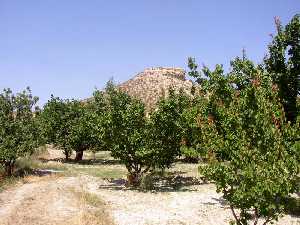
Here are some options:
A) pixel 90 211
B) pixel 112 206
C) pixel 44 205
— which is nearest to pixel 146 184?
pixel 112 206

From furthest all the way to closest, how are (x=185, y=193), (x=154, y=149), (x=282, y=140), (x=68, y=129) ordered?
(x=68, y=129), (x=154, y=149), (x=185, y=193), (x=282, y=140)

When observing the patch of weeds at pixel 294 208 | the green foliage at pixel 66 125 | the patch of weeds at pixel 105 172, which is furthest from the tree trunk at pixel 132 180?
the green foliage at pixel 66 125

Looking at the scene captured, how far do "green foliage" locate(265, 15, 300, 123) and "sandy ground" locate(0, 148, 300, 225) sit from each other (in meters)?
9.01

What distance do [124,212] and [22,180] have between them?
15405 mm

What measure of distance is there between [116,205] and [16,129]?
1799 cm

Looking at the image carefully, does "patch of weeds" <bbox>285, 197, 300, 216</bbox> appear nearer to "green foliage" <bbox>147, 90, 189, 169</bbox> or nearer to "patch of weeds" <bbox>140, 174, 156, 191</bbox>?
"green foliage" <bbox>147, 90, 189, 169</bbox>

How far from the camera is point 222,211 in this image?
2811 centimetres

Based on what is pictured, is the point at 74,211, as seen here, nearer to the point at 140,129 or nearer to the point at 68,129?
the point at 140,129

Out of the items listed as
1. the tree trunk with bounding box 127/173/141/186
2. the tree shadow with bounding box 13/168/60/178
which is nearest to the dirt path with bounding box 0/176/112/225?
the tree trunk with bounding box 127/173/141/186

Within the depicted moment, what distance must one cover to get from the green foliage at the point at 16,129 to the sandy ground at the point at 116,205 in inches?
165

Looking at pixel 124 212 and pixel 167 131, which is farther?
pixel 167 131

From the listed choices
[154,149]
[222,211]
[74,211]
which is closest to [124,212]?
[74,211]

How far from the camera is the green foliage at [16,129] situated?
4191cm

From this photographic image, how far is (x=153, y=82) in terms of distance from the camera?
142 metres
